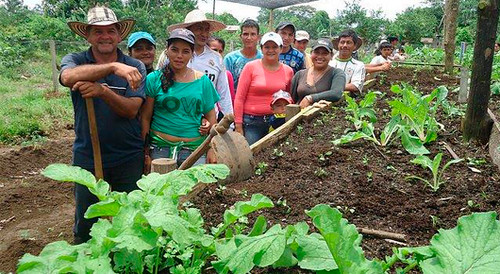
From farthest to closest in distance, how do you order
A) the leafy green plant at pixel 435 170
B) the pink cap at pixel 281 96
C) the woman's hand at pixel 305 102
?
the woman's hand at pixel 305 102 < the pink cap at pixel 281 96 < the leafy green plant at pixel 435 170

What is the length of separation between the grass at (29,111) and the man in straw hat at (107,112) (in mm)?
5634

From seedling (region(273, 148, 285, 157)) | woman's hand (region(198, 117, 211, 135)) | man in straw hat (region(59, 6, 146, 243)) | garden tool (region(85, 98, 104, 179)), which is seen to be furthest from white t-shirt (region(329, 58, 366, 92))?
garden tool (region(85, 98, 104, 179))

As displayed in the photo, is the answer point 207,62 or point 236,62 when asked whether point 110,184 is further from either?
point 236,62

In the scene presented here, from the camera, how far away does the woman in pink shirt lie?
181 inches

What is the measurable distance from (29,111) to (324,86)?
23.7 feet

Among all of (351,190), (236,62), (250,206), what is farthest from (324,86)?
(250,206)

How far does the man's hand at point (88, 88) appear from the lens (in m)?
2.78

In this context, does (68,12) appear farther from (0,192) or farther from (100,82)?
(100,82)

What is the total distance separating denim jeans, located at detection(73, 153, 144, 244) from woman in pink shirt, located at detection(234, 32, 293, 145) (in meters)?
1.49

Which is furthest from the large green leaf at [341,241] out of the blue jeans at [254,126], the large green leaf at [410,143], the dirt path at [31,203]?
the dirt path at [31,203]

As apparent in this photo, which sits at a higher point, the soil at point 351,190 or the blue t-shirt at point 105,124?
the blue t-shirt at point 105,124

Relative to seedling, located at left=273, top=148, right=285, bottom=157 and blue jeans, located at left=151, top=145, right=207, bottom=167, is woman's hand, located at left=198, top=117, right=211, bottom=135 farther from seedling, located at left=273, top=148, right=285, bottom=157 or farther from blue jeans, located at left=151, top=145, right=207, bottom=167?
seedling, located at left=273, top=148, right=285, bottom=157

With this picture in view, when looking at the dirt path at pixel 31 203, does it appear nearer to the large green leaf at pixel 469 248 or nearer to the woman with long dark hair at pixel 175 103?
the woman with long dark hair at pixel 175 103

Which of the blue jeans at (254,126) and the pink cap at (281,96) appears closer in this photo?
the pink cap at (281,96)
